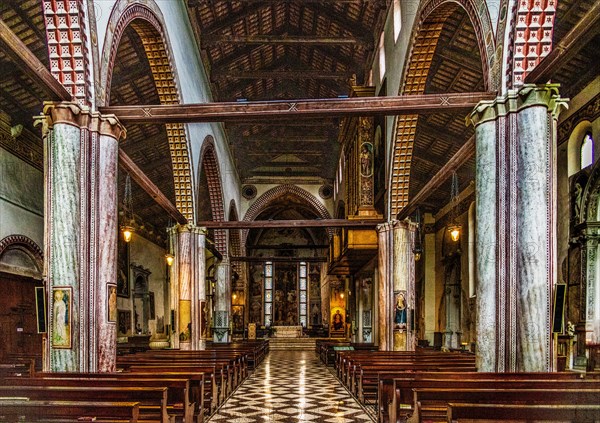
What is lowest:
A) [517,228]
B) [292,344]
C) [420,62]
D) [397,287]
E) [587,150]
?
[292,344]

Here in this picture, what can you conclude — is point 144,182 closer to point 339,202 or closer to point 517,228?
point 517,228

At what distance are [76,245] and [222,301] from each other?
22.4m

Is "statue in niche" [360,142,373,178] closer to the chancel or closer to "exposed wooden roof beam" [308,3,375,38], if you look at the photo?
the chancel

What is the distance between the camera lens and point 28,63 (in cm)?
816

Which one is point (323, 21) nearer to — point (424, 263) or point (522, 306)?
point (424, 263)

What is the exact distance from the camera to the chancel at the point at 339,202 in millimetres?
8711

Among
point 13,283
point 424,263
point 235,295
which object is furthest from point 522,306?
point 235,295

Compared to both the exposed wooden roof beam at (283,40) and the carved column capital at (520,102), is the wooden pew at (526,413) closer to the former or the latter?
the carved column capital at (520,102)

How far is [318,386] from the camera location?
15.4m

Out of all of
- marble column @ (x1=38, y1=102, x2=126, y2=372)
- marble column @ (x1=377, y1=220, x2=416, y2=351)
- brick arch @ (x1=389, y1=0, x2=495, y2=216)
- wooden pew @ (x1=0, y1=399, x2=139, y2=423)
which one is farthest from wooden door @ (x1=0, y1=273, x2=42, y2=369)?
wooden pew @ (x1=0, y1=399, x2=139, y2=423)

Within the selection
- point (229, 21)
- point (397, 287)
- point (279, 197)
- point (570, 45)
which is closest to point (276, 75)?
point (229, 21)

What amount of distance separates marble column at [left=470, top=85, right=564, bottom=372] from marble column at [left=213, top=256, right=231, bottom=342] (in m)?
22.2

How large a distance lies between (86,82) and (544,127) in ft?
22.6

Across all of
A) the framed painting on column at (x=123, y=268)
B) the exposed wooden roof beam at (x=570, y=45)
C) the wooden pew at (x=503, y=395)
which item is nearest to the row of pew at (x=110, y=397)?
the wooden pew at (x=503, y=395)
